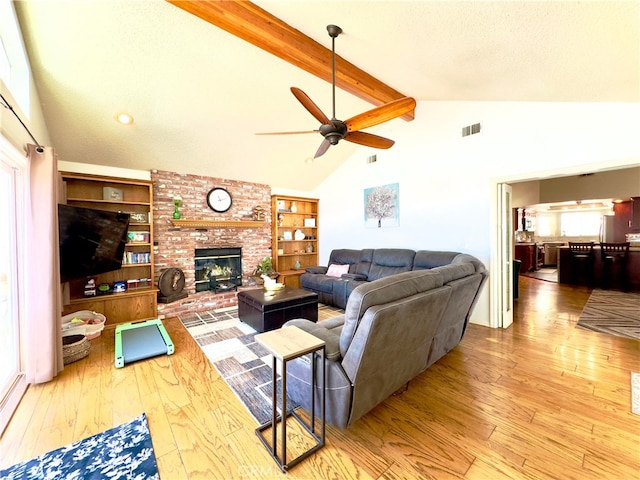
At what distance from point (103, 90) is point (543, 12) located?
4.00 metres

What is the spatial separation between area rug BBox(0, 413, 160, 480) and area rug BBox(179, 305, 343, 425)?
67 cm

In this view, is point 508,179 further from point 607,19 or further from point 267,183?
point 267,183

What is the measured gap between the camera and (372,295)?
1.55 meters

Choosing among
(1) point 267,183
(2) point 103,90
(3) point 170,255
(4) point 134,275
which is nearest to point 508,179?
(1) point 267,183

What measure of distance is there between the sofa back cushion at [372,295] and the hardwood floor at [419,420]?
0.73 meters

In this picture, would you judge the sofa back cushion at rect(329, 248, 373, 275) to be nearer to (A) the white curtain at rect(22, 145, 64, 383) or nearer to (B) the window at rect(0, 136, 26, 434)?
(A) the white curtain at rect(22, 145, 64, 383)

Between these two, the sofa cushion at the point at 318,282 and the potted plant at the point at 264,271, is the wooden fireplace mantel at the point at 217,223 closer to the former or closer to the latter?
the potted plant at the point at 264,271

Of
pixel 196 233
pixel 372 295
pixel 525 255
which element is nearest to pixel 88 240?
pixel 196 233

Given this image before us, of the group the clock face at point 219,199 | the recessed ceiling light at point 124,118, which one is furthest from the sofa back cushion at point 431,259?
the recessed ceiling light at point 124,118

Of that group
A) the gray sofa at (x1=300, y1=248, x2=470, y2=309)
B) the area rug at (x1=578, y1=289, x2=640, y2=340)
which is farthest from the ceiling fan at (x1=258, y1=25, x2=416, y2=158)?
the area rug at (x1=578, y1=289, x2=640, y2=340)

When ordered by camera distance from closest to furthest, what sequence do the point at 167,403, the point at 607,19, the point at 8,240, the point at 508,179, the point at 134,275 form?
1. the point at 607,19
2. the point at 167,403
3. the point at 8,240
4. the point at 508,179
5. the point at 134,275

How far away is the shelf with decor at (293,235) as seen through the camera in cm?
588

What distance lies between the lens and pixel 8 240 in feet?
7.68

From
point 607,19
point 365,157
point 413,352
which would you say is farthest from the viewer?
point 365,157
